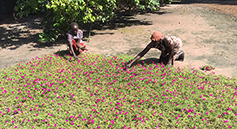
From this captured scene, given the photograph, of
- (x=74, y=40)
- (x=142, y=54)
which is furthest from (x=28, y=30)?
(x=142, y=54)

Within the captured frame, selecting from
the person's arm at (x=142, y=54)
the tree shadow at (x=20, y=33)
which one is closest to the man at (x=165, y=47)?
the person's arm at (x=142, y=54)

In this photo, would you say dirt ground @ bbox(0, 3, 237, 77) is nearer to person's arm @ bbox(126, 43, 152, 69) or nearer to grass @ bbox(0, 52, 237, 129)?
grass @ bbox(0, 52, 237, 129)

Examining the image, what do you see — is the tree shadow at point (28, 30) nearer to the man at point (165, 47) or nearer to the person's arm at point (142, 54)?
the person's arm at point (142, 54)

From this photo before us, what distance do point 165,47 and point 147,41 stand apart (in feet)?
12.1

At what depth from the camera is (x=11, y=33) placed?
468 inches

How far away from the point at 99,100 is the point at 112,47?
4318 millimetres

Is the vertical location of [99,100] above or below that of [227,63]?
below

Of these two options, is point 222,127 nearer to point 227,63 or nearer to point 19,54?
point 227,63

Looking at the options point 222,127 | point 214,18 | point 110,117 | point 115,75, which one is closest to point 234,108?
point 222,127

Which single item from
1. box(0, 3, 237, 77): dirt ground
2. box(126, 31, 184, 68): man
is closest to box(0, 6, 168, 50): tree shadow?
box(0, 3, 237, 77): dirt ground

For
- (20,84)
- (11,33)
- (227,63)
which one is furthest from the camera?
(11,33)

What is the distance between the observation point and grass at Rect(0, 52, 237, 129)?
14.2 ft

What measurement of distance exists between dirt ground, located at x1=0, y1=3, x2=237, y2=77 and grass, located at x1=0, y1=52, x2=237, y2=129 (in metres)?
1.24

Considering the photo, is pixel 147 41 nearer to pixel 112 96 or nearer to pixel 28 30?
pixel 112 96
